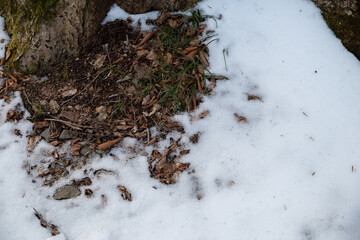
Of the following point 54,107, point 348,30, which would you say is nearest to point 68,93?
point 54,107

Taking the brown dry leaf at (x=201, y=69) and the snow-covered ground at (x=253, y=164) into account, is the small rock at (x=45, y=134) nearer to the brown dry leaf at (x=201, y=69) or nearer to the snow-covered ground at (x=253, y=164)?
the snow-covered ground at (x=253, y=164)

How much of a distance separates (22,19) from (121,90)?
1182 millimetres

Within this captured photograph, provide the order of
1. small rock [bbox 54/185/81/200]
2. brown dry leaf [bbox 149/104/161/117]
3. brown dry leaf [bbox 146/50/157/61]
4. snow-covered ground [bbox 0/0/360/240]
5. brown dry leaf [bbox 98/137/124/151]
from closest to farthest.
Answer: snow-covered ground [bbox 0/0/360/240]
small rock [bbox 54/185/81/200]
brown dry leaf [bbox 98/137/124/151]
brown dry leaf [bbox 149/104/161/117]
brown dry leaf [bbox 146/50/157/61]

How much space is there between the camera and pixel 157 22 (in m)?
2.67

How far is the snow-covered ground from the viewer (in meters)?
2.16

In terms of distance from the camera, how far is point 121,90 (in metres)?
2.54

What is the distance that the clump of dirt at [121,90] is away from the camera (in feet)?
7.89

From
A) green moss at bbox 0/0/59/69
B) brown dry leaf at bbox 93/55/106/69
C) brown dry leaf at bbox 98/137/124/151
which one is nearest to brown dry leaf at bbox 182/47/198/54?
brown dry leaf at bbox 93/55/106/69

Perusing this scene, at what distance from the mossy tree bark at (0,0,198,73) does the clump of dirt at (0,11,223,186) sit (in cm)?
10

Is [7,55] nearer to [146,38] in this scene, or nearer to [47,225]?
[146,38]

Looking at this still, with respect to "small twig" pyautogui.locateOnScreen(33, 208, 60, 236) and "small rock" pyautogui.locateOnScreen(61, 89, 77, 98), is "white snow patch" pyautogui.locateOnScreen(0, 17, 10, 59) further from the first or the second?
"small twig" pyautogui.locateOnScreen(33, 208, 60, 236)

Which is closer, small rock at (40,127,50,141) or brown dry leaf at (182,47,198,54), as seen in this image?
small rock at (40,127,50,141)

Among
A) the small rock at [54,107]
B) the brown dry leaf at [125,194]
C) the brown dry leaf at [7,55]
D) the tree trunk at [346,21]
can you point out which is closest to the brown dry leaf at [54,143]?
the small rock at [54,107]

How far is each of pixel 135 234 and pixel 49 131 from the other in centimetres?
126
